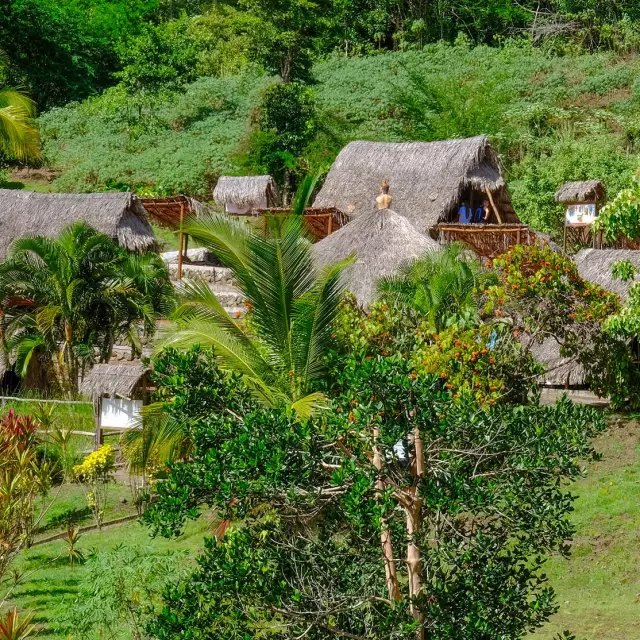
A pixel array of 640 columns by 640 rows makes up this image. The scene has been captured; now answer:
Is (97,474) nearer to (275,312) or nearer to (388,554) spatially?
(275,312)

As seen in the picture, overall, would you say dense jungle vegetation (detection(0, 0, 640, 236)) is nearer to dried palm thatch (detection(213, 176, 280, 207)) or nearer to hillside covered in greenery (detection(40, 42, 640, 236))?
hillside covered in greenery (detection(40, 42, 640, 236))

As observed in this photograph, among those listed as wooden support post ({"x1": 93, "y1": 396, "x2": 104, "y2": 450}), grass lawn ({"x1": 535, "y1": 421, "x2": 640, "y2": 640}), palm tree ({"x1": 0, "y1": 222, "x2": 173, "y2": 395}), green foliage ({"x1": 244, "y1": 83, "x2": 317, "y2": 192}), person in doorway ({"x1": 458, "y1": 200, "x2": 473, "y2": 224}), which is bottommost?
grass lawn ({"x1": 535, "y1": 421, "x2": 640, "y2": 640})

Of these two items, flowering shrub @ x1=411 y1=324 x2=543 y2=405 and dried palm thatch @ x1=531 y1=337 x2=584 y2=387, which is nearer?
flowering shrub @ x1=411 y1=324 x2=543 y2=405

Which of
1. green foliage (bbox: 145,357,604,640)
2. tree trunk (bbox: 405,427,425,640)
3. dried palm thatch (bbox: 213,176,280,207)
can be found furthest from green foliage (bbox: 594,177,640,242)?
dried palm thatch (bbox: 213,176,280,207)

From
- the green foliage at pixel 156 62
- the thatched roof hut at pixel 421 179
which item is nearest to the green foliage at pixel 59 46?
the green foliage at pixel 156 62

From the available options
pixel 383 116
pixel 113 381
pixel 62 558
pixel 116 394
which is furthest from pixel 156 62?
pixel 62 558

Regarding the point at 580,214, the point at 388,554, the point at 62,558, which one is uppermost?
the point at 580,214
